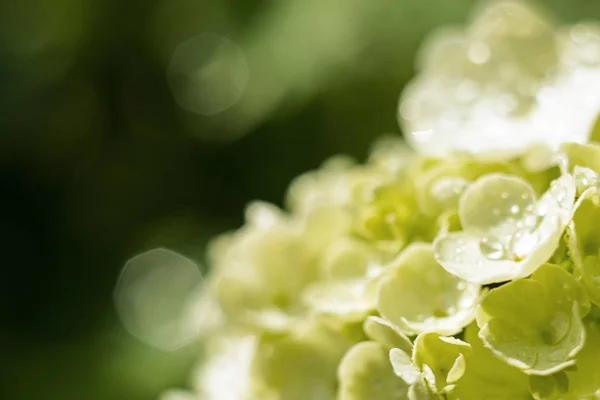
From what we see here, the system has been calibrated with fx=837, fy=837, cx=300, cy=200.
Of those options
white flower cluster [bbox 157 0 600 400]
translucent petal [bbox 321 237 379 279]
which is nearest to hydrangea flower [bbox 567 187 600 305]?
white flower cluster [bbox 157 0 600 400]

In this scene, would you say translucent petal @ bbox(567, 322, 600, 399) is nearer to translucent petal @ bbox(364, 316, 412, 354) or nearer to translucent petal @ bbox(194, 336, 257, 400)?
translucent petal @ bbox(364, 316, 412, 354)

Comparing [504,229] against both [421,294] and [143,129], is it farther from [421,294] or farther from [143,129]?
[143,129]

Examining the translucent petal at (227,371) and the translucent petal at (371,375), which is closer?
the translucent petal at (371,375)

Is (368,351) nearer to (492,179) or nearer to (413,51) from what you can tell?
(492,179)

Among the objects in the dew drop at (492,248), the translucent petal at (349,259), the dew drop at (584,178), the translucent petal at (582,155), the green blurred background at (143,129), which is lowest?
the dew drop at (492,248)

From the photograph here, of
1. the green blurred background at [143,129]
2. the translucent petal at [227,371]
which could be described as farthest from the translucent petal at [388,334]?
the green blurred background at [143,129]

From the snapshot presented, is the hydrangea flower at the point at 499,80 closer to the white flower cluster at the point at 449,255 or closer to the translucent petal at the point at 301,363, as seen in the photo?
the white flower cluster at the point at 449,255
